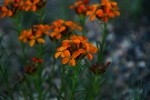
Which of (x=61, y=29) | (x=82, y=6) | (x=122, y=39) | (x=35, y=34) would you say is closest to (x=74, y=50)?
(x=61, y=29)

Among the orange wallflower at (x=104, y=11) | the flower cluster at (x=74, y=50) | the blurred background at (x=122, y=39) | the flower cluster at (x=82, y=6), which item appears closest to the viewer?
the flower cluster at (x=74, y=50)

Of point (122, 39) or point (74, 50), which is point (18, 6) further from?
point (122, 39)

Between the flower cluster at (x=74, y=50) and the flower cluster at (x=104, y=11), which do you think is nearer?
the flower cluster at (x=74, y=50)

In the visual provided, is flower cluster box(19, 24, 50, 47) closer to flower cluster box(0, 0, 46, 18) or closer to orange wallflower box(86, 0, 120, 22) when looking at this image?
flower cluster box(0, 0, 46, 18)

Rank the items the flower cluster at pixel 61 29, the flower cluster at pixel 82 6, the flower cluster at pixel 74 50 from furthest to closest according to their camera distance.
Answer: the flower cluster at pixel 82 6 → the flower cluster at pixel 61 29 → the flower cluster at pixel 74 50

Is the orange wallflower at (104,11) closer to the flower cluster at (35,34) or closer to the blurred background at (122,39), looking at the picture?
the flower cluster at (35,34)

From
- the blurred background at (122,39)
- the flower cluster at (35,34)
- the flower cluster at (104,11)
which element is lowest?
the blurred background at (122,39)

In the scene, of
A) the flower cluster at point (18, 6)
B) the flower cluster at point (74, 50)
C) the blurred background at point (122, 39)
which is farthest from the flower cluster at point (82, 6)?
the blurred background at point (122, 39)

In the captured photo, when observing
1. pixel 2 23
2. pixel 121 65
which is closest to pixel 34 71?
pixel 121 65

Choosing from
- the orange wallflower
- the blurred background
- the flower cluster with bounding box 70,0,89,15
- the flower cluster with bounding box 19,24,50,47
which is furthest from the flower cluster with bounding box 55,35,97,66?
the blurred background

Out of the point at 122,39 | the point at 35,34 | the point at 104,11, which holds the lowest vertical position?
the point at 122,39
